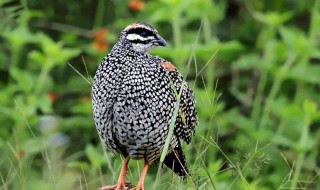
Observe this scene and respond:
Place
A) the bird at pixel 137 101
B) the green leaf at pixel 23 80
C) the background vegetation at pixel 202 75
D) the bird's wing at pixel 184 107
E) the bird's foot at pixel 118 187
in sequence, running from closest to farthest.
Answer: the bird at pixel 137 101, the bird's foot at pixel 118 187, the bird's wing at pixel 184 107, the background vegetation at pixel 202 75, the green leaf at pixel 23 80

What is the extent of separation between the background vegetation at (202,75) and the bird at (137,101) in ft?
4.79

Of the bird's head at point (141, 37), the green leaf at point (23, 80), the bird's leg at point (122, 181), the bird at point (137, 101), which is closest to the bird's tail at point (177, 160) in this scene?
the bird at point (137, 101)

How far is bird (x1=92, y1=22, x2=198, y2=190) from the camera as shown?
6.03 metres

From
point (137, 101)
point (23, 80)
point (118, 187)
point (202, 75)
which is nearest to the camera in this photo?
point (137, 101)

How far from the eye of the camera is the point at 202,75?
9938 mm

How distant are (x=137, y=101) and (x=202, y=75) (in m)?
3.93

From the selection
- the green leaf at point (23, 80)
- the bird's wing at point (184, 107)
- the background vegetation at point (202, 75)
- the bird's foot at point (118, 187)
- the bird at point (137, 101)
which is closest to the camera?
the bird at point (137, 101)

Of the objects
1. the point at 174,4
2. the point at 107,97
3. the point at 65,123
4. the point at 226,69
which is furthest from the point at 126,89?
the point at 226,69

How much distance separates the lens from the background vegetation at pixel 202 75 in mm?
8984

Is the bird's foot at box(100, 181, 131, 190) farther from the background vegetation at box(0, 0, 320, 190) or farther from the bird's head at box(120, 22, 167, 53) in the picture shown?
the background vegetation at box(0, 0, 320, 190)

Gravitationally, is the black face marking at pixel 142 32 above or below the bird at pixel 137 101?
above

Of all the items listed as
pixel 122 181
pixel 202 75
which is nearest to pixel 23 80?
pixel 202 75

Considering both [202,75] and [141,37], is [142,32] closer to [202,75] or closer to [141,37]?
[141,37]

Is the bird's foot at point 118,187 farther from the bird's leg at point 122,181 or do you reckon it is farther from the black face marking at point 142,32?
the black face marking at point 142,32
